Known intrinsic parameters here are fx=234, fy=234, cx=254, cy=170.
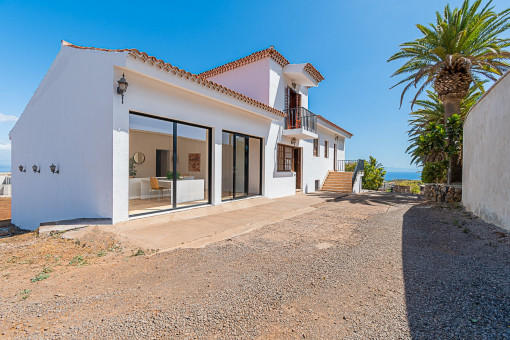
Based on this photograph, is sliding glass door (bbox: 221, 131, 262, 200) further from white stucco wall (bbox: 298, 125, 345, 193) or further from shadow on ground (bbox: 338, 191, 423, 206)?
shadow on ground (bbox: 338, 191, 423, 206)

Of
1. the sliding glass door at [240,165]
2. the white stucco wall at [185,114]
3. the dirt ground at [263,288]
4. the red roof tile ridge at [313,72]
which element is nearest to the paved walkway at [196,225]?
the dirt ground at [263,288]

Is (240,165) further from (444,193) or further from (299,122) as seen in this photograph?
(444,193)

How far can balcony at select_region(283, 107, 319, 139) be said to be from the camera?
38.1ft

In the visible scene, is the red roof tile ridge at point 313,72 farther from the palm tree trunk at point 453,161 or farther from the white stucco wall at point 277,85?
the palm tree trunk at point 453,161

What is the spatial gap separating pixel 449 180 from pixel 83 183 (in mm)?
13642

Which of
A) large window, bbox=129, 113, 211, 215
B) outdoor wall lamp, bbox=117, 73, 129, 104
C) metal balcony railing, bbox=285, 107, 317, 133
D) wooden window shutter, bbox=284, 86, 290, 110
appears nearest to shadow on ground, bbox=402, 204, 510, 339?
large window, bbox=129, 113, 211, 215

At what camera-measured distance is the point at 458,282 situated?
264cm

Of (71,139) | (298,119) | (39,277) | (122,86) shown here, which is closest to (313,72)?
(298,119)

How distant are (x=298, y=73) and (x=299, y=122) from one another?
2.44m

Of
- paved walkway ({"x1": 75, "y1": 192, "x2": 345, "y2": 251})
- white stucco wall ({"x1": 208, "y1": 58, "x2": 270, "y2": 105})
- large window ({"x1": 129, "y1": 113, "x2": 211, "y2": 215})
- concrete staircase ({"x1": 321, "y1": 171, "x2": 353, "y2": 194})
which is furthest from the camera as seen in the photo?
concrete staircase ({"x1": 321, "y1": 171, "x2": 353, "y2": 194})

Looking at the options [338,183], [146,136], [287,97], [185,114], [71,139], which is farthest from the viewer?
[338,183]

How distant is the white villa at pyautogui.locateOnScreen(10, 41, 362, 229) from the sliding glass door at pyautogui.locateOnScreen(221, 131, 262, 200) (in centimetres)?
4

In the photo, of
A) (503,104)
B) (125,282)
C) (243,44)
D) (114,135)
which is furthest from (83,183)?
(243,44)

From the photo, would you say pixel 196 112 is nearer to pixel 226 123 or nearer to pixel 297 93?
pixel 226 123
